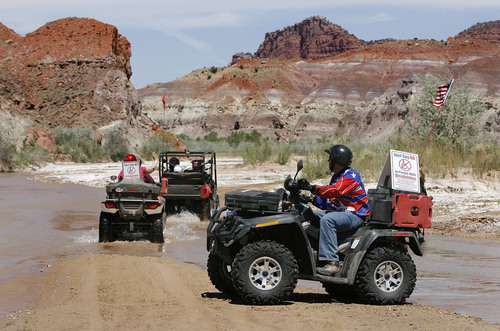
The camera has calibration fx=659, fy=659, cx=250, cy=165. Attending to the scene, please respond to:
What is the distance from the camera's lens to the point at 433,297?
8297mm

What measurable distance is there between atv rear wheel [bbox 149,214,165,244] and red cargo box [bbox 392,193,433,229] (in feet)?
20.1

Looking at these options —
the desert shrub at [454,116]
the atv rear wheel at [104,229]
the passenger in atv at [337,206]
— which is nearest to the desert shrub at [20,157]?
the desert shrub at [454,116]

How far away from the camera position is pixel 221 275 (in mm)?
7711

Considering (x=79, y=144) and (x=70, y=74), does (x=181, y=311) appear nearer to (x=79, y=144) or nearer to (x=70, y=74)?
(x=79, y=144)

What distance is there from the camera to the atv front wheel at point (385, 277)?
24.2 feet

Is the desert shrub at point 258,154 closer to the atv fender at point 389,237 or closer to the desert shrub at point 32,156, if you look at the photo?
the desert shrub at point 32,156

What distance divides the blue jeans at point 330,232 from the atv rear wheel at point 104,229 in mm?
6290

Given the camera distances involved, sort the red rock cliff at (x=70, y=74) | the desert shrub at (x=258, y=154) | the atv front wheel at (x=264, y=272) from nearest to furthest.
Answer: the atv front wheel at (x=264, y=272)
the desert shrub at (x=258, y=154)
the red rock cliff at (x=70, y=74)

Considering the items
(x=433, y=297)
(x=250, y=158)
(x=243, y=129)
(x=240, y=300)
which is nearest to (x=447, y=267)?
(x=433, y=297)

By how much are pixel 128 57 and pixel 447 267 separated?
75.3 meters

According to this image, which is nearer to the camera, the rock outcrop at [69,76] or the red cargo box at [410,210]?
the red cargo box at [410,210]

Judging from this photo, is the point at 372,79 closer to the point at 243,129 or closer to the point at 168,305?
the point at 243,129

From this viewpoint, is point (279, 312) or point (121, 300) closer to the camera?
point (279, 312)

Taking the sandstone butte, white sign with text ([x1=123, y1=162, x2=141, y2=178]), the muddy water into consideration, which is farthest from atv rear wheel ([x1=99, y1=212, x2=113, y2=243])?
the sandstone butte
